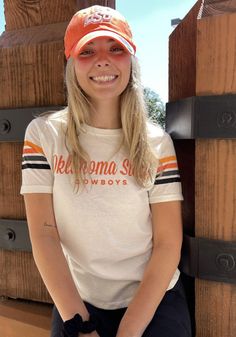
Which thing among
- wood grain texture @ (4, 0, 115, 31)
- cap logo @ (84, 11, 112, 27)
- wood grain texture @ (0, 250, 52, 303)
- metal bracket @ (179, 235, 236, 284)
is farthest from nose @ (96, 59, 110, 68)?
wood grain texture @ (0, 250, 52, 303)

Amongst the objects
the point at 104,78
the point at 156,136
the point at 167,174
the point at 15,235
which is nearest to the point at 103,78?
the point at 104,78

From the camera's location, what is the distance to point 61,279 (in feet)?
3.70

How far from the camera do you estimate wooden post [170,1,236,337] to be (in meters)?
1.05

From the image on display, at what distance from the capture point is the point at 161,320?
1.12 metres

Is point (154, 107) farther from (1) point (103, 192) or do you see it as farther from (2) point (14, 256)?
(2) point (14, 256)

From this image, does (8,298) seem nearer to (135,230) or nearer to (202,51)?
(135,230)

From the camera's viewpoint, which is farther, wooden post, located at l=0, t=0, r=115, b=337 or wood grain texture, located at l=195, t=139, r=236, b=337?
wooden post, located at l=0, t=0, r=115, b=337

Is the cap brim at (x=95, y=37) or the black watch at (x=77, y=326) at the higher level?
the cap brim at (x=95, y=37)

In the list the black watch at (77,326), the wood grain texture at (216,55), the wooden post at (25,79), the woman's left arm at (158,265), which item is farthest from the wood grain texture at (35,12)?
the black watch at (77,326)

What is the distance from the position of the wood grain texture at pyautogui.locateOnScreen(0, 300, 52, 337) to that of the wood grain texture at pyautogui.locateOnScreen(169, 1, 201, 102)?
85 cm

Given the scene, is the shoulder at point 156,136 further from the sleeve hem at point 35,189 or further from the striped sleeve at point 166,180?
the sleeve hem at point 35,189

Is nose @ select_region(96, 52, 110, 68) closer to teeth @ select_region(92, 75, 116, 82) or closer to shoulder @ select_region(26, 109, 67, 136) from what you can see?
A: teeth @ select_region(92, 75, 116, 82)

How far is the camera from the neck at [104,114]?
124 centimetres

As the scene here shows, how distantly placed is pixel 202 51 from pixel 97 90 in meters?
0.32
